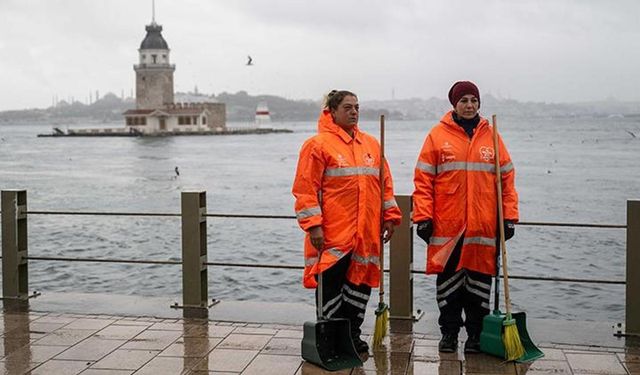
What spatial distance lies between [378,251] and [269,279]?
39.5 ft

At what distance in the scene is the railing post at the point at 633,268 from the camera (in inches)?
238

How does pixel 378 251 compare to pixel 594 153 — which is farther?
pixel 594 153

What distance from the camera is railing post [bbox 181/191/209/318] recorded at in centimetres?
691

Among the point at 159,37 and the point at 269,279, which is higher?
the point at 159,37

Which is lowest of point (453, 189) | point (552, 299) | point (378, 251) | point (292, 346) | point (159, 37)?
point (552, 299)

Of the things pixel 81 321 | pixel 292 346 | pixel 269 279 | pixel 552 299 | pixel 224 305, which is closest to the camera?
pixel 292 346

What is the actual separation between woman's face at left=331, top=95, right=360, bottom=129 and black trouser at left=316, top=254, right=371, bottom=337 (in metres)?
0.82

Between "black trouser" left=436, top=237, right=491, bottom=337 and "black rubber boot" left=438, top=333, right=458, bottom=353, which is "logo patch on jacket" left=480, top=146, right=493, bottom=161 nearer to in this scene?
"black trouser" left=436, top=237, right=491, bottom=337

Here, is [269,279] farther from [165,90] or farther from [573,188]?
[165,90]

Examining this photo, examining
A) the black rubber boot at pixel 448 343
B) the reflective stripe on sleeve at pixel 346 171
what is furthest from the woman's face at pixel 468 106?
the black rubber boot at pixel 448 343

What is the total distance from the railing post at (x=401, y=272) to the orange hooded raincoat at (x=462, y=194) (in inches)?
35.9

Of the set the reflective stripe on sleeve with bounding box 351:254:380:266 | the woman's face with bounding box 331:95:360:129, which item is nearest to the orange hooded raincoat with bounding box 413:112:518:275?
the reflective stripe on sleeve with bounding box 351:254:380:266

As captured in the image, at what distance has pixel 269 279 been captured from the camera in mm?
17391

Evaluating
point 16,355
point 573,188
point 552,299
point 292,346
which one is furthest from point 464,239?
point 573,188
